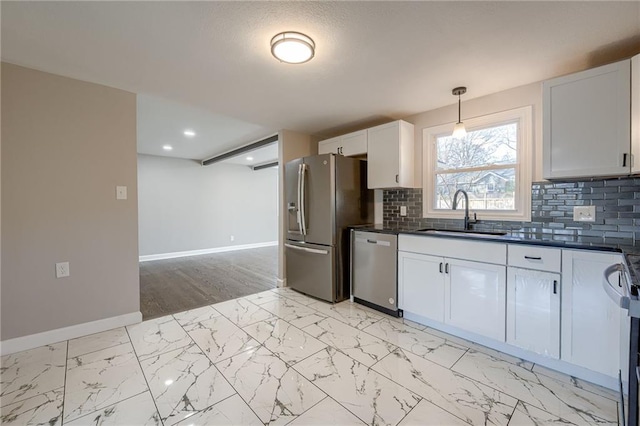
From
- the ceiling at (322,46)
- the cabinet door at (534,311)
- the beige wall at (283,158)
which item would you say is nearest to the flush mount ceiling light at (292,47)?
the ceiling at (322,46)

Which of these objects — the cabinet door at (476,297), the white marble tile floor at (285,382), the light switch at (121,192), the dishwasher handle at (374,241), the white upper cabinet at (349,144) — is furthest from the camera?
the white upper cabinet at (349,144)

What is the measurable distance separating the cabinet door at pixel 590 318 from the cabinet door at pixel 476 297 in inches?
14.2

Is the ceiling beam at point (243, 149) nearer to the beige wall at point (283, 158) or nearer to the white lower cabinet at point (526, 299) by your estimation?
the beige wall at point (283, 158)

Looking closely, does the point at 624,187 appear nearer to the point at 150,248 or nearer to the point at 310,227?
the point at 310,227

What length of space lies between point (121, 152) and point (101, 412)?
2.11 meters

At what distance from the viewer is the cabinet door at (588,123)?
1.75m

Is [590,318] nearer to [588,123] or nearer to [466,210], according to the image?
[466,210]

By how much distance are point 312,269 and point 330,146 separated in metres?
1.68

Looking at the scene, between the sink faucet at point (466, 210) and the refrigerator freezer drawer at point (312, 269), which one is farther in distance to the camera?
the refrigerator freezer drawer at point (312, 269)

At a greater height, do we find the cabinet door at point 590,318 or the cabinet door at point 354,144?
the cabinet door at point 354,144

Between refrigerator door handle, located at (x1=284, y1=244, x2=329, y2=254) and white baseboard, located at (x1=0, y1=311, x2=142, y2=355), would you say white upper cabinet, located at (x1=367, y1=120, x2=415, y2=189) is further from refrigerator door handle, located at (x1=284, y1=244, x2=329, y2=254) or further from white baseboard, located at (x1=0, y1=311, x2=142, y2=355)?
white baseboard, located at (x1=0, y1=311, x2=142, y2=355)

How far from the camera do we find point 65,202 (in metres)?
2.30

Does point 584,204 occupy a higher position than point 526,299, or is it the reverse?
point 584,204

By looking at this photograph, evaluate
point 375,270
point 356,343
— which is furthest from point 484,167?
point 356,343
